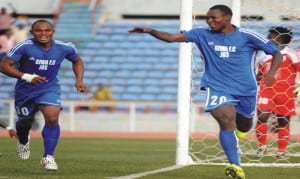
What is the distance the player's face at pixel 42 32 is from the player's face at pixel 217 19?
6.03 ft

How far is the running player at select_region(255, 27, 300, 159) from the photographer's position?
1384 centimetres

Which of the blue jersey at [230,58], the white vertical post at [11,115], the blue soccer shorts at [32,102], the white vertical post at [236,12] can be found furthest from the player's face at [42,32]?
the white vertical post at [11,115]

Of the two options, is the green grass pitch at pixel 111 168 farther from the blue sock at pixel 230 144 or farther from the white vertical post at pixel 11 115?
the white vertical post at pixel 11 115

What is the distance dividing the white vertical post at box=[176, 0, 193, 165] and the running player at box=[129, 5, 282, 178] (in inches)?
76.6

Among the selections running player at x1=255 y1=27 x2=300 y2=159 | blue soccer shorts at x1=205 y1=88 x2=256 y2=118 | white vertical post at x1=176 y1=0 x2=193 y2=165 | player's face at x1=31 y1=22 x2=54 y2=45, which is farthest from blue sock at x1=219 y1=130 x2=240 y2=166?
running player at x1=255 y1=27 x2=300 y2=159

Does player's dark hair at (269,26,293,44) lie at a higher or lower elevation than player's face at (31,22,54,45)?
higher

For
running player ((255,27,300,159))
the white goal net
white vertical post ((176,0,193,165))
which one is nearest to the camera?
white vertical post ((176,0,193,165))

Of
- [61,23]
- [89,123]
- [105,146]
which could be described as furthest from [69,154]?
[61,23]

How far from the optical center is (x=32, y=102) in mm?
11148

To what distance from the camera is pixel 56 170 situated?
10562mm

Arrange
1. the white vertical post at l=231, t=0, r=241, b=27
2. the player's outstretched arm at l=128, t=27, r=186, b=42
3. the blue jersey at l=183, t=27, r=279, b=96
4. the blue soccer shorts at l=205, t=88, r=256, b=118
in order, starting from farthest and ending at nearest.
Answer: the white vertical post at l=231, t=0, r=241, b=27 < the blue jersey at l=183, t=27, r=279, b=96 < the player's outstretched arm at l=128, t=27, r=186, b=42 < the blue soccer shorts at l=205, t=88, r=256, b=118

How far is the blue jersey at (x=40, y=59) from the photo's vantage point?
1086cm

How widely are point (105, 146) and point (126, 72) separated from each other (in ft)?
44.0

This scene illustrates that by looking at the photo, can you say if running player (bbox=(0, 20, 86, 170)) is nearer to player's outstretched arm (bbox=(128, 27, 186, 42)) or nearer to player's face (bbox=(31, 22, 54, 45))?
player's face (bbox=(31, 22, 54, 45))
